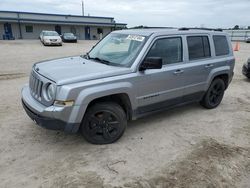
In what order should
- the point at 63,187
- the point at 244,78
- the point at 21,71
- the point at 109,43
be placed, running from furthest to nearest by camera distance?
the point at 21,71
the point at 244,78
the point at 109,43
the point at 63,187

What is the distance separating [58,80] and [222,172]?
2.65 metres

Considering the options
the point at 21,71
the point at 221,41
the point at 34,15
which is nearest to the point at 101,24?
the point at 34,15

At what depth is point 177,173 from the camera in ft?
11.1

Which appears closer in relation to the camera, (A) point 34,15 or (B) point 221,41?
(B) point 221,41

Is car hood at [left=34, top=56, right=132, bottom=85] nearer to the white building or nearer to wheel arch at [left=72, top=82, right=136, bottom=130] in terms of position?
wheel arch at [left=72, top=82, right=136, bottom=130]

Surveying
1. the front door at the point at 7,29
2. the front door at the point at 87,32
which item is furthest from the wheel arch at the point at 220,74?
the front door at the point at 87,32

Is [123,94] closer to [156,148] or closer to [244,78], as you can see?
[156,148]

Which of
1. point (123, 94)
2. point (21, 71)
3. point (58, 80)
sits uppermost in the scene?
point (58, 80)

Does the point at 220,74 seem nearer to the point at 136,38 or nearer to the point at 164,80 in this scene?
the point at 164,80

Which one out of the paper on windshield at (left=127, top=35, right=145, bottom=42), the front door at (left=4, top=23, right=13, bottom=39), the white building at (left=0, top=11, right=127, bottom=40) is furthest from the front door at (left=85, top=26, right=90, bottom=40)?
the paper on windshield at (left=127, top=35, right=145, bottom=42)

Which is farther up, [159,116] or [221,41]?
[221,41]

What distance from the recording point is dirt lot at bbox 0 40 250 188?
324 cm

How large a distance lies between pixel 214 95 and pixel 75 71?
363 centimetres

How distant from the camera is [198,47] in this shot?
522 cm
